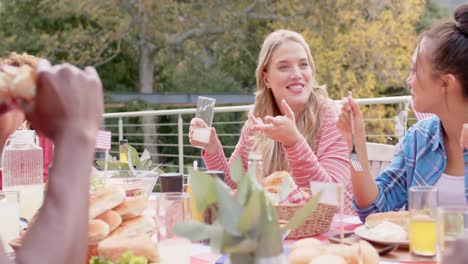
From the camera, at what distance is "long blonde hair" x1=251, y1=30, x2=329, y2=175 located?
2.55 m

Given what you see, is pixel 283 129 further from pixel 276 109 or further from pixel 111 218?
pixel 111 218

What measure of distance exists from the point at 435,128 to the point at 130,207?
1285 mm

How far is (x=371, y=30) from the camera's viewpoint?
10117mm

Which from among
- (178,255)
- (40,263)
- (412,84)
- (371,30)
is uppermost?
(371,30)

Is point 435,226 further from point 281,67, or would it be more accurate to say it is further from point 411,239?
point 281,67

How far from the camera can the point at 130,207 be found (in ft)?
4.56

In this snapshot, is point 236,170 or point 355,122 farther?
point 355,122

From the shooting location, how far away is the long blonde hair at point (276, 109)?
2.55 m

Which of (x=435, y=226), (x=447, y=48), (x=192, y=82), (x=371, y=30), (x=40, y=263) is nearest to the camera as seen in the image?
(x=40, y=263)

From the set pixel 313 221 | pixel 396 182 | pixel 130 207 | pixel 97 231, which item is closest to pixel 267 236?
pixel 97 231

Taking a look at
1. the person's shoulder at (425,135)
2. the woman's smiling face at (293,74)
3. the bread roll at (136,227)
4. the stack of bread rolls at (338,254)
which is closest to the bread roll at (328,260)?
the stack of bread rolls at (338,254)

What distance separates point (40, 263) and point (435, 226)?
826 millimetres

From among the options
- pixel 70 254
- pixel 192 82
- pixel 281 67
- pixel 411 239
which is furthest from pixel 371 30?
pixel 70 254

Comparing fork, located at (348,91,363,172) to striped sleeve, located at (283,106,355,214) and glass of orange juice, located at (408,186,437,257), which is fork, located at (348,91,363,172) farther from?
glass of orange juice, located at (408,186,437,257)
